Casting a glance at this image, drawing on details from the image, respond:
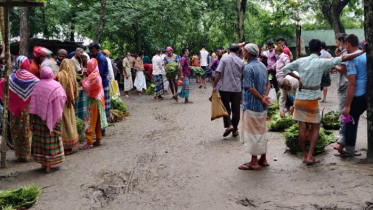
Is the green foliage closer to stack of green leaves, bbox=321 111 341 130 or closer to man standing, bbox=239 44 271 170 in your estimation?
stack of green leaves, bbox=321 111 341 130

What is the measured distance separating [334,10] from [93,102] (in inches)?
726

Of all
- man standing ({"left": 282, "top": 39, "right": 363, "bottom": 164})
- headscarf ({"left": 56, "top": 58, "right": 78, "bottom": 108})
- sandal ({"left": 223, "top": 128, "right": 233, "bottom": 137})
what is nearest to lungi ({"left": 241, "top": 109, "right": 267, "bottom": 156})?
man standing ({"left": 282, "top": 39, "right": 363, "bottom": 164})

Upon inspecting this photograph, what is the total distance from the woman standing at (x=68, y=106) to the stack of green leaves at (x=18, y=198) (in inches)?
90.1

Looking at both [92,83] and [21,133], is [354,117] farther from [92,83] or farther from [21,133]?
[21,133]

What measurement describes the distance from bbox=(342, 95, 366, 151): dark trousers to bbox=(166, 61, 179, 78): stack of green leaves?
8.12 meters

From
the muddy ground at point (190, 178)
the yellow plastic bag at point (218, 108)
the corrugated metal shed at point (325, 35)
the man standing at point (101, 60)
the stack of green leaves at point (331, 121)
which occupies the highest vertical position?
the corrugated metal shed at point (325, 35)

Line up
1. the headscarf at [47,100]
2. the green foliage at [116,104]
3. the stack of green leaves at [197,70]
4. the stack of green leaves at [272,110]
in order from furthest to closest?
the stack of green leaves at [197,70] < the green foliage at [116,104] < the stack of green leaves at [272,110] < the headscarf at [47,100]

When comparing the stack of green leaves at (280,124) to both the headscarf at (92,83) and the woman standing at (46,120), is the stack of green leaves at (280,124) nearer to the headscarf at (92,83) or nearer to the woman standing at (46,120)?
the headscarf at (92,83)

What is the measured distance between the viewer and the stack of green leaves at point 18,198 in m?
4.53

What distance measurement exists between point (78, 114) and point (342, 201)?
5.98m

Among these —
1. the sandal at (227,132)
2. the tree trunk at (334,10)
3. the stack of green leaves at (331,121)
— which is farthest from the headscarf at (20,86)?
the tree trunk at (334,10)

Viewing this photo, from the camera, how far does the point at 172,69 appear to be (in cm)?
1331

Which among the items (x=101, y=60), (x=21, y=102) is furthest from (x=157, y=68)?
(x=21, y=102)

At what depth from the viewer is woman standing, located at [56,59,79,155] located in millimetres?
6859
